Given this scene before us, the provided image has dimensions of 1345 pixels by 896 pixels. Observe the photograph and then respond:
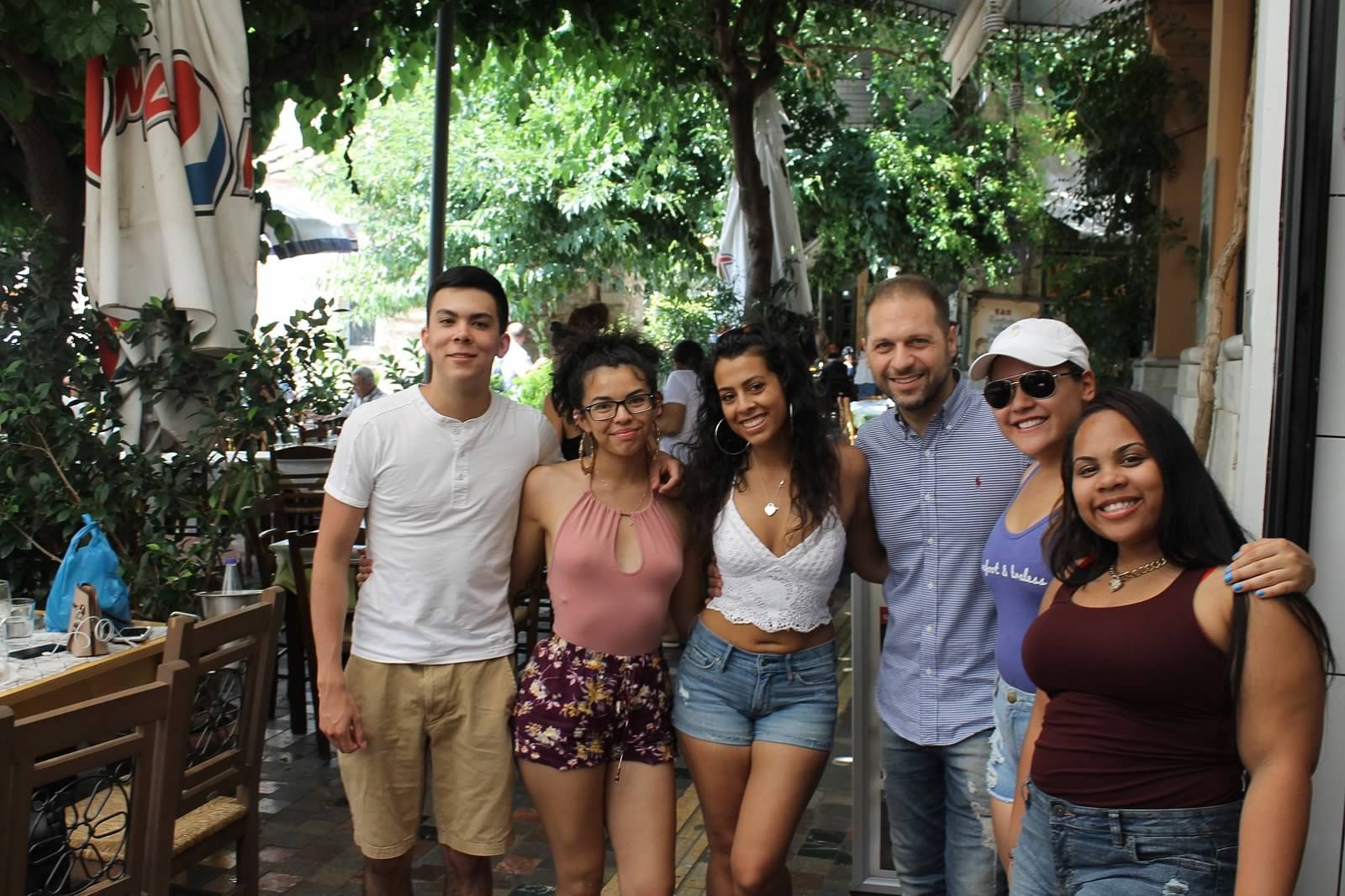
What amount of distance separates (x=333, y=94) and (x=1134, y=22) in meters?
6.62

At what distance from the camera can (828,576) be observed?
120 inches

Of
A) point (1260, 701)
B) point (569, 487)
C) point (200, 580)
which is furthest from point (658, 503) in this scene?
point (200, 580)

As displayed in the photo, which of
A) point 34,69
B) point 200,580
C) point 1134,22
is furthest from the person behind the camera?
point 1134,22

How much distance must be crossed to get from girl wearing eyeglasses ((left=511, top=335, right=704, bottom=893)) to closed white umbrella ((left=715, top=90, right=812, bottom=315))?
7119 mm

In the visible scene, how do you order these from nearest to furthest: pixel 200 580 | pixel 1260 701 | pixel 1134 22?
1. pixel 1260 701
2. pixel 200 580
3. pixel 1134 22

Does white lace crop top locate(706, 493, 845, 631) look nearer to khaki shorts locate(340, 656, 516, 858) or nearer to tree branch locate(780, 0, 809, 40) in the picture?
khaki shorts locate(340, 656, 516, 858)

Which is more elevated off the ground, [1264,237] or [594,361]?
[1264,237]

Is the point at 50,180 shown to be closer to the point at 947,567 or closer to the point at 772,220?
the point at 947,567

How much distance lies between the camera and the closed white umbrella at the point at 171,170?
4133 mm

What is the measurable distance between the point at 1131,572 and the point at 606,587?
1.32 meters

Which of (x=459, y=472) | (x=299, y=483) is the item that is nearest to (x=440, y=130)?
(x=299, y=483)

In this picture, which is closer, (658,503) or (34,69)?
(658,503)

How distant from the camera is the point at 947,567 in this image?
9.48 feet

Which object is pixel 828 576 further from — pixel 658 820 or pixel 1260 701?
pixel 1260 701
